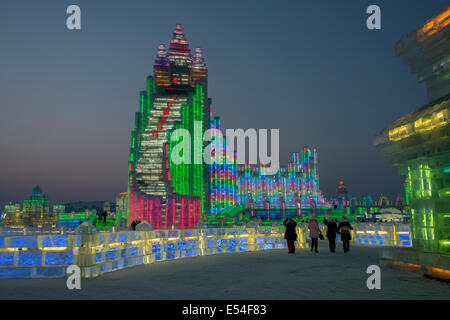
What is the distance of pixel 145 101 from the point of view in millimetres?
157125

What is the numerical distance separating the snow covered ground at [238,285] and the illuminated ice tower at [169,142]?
82.1 metres

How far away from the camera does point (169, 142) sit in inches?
4663

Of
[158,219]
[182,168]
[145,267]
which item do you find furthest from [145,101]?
[145,267]

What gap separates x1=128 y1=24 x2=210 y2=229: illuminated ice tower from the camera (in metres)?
95.7

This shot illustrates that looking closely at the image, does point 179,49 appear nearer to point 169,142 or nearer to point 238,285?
point 169,142

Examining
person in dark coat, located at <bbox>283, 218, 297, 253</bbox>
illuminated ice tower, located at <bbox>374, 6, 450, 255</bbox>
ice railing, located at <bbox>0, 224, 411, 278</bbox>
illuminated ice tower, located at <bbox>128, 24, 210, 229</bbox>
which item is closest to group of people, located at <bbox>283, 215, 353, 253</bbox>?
person in dark coat, located at <bbox>283, 218, 297, 253</bbox>

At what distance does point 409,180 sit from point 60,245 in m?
8.73

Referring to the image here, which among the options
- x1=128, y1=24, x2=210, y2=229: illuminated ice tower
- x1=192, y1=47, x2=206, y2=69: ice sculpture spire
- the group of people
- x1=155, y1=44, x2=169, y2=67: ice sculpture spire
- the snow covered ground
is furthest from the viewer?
x1=192, y1=47, x2=206, y2=69: ice sculpture spire

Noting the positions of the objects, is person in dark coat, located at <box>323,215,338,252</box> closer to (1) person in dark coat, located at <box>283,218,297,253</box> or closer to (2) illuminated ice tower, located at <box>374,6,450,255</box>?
(1) person in dark coat, located at <box>283,218,297,253</box>

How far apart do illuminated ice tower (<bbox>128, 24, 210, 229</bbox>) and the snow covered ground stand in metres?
82.1

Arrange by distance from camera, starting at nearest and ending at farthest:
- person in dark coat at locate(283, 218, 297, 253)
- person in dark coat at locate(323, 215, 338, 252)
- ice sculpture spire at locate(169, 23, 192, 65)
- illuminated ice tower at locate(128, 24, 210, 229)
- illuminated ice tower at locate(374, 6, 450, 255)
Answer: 1. illuminated ice tower at locate(374, 6, 450, 255)
2. person in dark coat at locate(283, 218, 297, 253)
3. person in dark coat at locate(323, 215, 338, 252)
4. illuminated ice tower at locate(128, 24, 210, 229)
5. ice sculpture spire at locate(169, 23, 192, 65)

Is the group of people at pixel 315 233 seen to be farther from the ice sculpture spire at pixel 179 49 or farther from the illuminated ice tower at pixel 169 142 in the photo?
the ice sculpture spire at pixel 179 49

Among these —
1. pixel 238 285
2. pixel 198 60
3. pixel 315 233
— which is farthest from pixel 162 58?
pixel 238 285

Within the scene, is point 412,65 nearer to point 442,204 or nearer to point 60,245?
point 442,204
